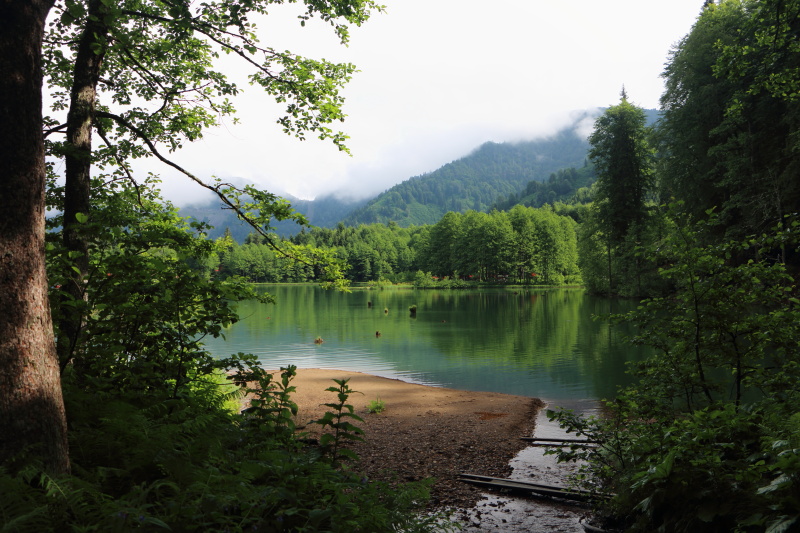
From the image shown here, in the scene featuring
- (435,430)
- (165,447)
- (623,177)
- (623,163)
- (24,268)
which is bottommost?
(435,430)

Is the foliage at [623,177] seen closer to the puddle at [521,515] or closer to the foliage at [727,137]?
the foliage at [727,137]

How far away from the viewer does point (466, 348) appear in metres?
24.8

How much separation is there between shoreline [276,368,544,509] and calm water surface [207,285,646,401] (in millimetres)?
2224

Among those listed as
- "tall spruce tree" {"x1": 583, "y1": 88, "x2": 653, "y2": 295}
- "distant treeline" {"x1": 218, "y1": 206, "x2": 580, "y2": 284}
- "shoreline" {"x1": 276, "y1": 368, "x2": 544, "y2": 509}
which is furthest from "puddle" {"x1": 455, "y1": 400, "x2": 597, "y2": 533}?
"distant treeline" {"x1": 218, "y1": 206, "x2": 580, "y2": 284}

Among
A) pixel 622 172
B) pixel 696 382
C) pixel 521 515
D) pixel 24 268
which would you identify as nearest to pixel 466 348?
pixel 521 515

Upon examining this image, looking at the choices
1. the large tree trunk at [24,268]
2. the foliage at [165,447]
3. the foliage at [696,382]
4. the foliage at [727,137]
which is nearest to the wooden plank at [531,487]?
the foliage at [696,382]

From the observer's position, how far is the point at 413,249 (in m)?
133

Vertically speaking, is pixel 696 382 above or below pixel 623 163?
below

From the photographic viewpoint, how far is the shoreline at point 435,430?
742 cm

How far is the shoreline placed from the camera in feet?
24.3

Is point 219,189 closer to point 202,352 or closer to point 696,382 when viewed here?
point 202,352

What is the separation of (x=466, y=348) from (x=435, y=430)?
14600mm

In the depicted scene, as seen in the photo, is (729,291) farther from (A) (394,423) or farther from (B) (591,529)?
(A) (394,423)

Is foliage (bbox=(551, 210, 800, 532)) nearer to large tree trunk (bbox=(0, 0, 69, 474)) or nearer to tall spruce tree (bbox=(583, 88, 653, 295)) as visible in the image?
large tree trunk (bbox=(0, 0, 69, 474))
